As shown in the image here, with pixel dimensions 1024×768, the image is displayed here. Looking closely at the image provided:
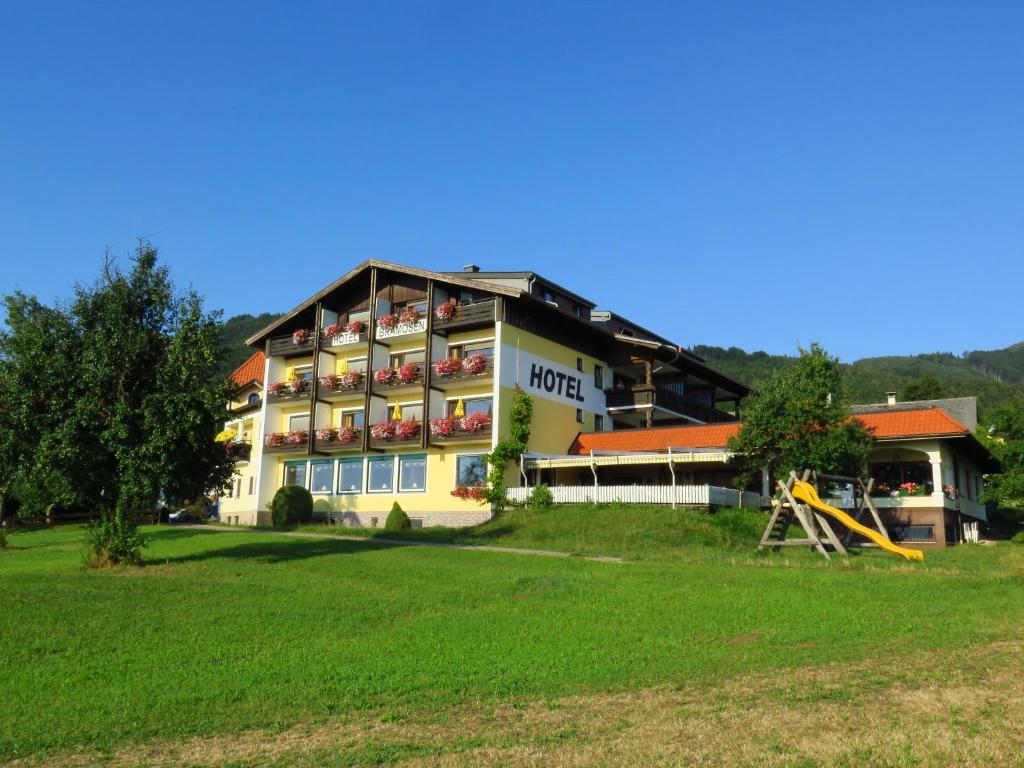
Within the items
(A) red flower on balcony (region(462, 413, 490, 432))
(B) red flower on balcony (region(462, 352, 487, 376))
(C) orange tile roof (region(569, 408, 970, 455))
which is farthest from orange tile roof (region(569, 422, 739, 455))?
(B) red flower on balcony (region(462, 352, 487, 376))

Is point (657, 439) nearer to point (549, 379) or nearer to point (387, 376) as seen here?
point (549, 379)

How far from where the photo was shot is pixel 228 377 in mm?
26000

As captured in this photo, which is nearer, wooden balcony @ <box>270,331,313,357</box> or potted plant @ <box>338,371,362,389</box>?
potted plant @ <box>338,371,362,389</box>

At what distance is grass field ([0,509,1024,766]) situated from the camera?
9.16 m

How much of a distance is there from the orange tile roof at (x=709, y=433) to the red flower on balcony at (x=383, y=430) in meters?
8.81

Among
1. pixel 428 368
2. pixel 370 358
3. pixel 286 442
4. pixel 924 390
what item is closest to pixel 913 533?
pixel 428 368

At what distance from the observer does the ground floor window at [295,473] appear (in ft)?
157

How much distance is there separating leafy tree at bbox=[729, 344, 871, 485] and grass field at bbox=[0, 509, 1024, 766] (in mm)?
7426

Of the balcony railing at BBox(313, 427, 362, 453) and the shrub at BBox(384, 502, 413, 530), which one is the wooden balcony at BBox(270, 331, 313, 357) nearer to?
the balcony railing at BBox(313, 427, 362, 453)

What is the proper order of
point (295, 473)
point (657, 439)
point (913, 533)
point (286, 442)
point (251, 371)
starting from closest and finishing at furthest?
point (913, 533) → point (657, 439) → point (286, 442) → point (295, 473) → point (251, 371)

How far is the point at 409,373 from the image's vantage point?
43.5 metres

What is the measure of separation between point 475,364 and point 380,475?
7965 mm

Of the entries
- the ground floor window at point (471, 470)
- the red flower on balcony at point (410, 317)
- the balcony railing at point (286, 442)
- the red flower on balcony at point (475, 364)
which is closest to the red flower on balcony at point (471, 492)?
the ground floor window at point (471, 470)

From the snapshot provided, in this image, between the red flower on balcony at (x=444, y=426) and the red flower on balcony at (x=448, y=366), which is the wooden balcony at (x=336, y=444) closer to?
the red flower on balcony at (x=444, y=426)
